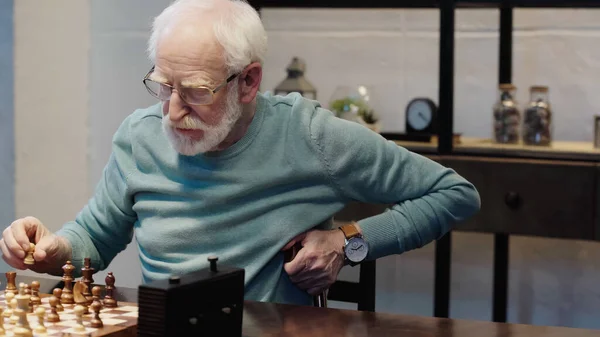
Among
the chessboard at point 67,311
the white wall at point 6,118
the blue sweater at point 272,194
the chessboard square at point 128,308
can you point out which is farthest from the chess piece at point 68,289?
the white wall at point 6,118

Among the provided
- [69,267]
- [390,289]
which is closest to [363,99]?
[390,289]

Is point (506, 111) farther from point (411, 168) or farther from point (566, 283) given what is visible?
point (411, 168)

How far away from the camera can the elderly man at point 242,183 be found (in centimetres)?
203

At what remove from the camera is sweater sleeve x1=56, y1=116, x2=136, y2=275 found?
2211mm

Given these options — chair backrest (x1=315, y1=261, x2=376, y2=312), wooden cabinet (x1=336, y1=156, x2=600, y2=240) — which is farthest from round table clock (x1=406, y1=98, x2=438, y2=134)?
chair backrest (x1=315, y1=261, x2=376, y2=312)

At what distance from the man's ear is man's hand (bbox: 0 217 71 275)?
0.52m

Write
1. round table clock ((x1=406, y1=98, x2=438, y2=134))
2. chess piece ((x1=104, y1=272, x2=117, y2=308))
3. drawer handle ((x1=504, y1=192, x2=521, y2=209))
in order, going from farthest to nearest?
1. round table clock ((x1=406, y1=98, x2=438, y2=134))
2. drawer handle ((x1=504, y1=192, x2=521, y2=209))
3. chess piece ((x1=104, y1=272, x2=117, y2=308))

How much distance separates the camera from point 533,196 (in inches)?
142

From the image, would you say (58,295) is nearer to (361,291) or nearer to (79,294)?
(79,294)

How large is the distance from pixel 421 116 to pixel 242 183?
199 cm

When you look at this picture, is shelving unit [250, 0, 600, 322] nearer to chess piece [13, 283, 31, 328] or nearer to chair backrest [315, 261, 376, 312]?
chair backrest [315, 261, 376, 312]

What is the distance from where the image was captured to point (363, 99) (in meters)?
4.09

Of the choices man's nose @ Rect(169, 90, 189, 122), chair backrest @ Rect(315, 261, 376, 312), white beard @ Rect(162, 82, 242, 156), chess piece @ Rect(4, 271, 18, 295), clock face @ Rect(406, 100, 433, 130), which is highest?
clock face @ Rect(406, 100, 433, 130)

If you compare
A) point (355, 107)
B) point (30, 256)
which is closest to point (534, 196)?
point (355, 107)
